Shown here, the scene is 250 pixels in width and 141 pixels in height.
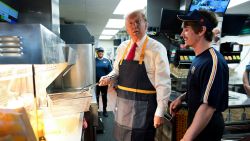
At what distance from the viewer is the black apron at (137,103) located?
1584mm

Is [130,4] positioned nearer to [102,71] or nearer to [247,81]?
[102,71]

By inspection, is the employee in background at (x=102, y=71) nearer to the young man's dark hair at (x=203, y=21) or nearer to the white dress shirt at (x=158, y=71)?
the white dress shirt at (x=158, y=71)

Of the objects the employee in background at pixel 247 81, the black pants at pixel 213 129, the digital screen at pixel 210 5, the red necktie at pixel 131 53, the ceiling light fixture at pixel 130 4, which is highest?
the ceiling light fixture at pixel 130 4

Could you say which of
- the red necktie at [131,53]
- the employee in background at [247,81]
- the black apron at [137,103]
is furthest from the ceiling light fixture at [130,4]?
the black apron at [137,103]

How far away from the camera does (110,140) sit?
3.50 metres

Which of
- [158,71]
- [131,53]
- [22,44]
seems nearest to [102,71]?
[131,53]

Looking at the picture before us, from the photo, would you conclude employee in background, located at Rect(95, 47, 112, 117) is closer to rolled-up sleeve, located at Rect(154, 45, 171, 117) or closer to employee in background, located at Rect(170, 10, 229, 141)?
rolled-up sleeve, located at Rect(154, 45, 171, 117)

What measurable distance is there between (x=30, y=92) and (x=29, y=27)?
2.85 ft

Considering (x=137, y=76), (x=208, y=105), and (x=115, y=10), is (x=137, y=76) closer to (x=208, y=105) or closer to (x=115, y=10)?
(x=208, y=105)

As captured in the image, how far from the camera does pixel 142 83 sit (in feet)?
5.19

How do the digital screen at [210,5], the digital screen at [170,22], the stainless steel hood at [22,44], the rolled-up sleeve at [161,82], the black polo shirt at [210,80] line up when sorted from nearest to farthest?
the stainless steel hood at [22,44] < the black polo shirt at [210,80] < the rolled-up sleeve at [161,82] < the digital screen at [170,22] < the digital screen at [210,5]

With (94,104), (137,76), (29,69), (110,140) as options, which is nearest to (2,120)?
(29,69)

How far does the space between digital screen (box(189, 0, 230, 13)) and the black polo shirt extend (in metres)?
1.43

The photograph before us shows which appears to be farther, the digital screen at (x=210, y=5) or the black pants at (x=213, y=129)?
the digital screen at (x=210, y=5)
